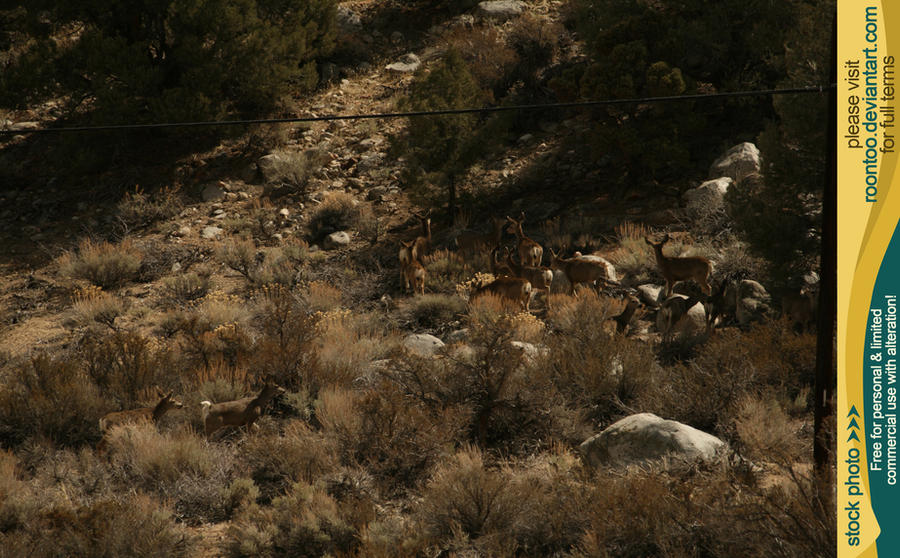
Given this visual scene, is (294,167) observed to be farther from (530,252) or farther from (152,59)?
(530,252)

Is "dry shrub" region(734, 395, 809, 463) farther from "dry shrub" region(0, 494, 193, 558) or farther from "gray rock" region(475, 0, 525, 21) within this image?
→ "gray rock" region(475, 0, 525, 21)

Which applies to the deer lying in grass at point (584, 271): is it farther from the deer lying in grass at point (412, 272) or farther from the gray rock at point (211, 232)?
the gray rock at point (211, 232)

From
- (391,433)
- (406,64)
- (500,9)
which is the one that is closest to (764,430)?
(391,433)

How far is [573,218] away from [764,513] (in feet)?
42.7

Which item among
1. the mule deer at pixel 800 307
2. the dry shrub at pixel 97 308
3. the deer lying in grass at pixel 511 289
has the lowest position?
the dry shrub at pixel 97 308

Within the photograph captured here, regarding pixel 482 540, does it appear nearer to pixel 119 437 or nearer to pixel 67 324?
pixel 119 437

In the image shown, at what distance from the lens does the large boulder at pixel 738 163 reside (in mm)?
17984

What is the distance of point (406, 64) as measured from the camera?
27.1m

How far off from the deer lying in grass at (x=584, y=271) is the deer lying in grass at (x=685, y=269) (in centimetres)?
101

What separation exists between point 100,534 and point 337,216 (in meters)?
13.9

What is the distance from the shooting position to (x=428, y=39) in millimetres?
28312

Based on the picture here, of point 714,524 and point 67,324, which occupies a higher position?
point 714,524

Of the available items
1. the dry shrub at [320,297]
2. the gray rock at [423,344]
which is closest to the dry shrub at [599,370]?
the gray rock at [423,344]

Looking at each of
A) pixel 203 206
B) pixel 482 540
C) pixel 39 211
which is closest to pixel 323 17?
pixel 203 206
